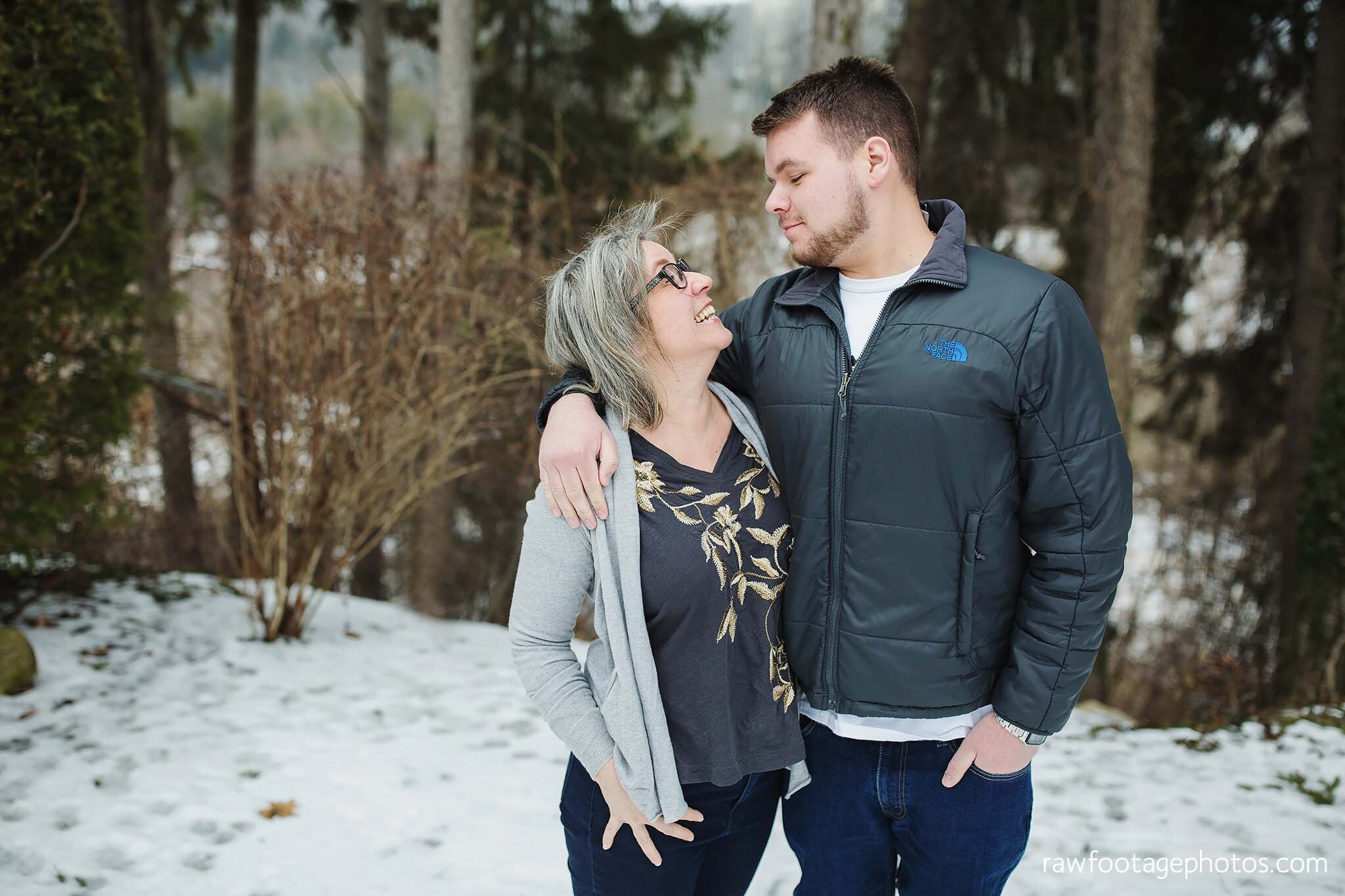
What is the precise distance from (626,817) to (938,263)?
4.10 feet

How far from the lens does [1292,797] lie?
3.35 m

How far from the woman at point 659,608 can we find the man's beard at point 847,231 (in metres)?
0.26

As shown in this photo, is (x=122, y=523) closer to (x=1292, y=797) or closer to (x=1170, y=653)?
(x=1292, y=797)

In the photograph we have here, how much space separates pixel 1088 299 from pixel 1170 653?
4448 millimetres

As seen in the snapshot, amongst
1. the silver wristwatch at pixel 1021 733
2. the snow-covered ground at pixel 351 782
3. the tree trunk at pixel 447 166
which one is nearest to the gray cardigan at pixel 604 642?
the silver wristwatch at pixel 1021 733

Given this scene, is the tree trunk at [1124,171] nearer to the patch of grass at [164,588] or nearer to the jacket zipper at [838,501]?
Answer: the jacket zipper at [838,501]

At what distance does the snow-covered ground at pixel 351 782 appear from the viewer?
278cm

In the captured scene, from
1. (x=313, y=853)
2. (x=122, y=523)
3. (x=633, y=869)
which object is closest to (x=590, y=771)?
(x=633, y=869)

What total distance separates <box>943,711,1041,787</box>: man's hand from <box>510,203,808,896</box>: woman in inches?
12.0

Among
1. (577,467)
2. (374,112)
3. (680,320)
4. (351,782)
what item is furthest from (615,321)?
(374,112)

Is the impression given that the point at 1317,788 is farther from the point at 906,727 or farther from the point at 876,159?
the point at 876,159

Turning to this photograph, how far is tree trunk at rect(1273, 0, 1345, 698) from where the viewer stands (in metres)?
6.87

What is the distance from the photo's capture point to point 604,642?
1697mm

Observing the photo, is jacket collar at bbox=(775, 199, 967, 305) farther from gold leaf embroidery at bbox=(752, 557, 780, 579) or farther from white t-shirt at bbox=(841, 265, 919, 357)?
gold leaf embroidery at bbox=(752, 557, 780, 579)
